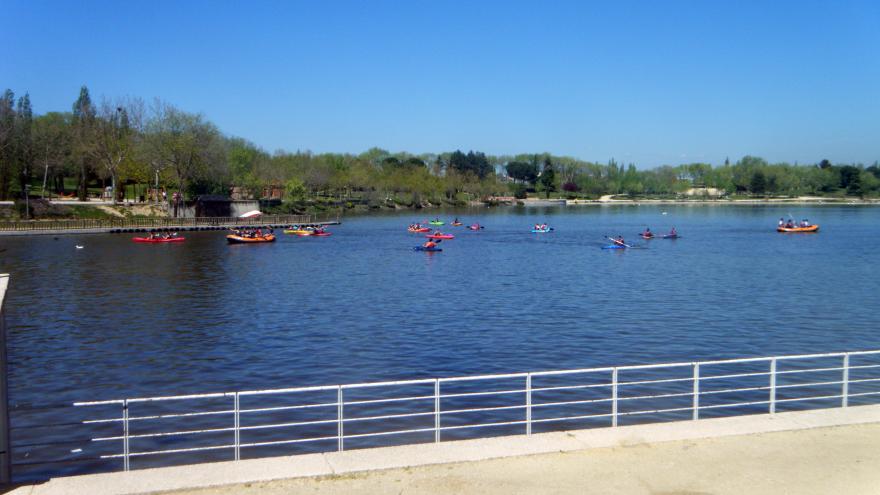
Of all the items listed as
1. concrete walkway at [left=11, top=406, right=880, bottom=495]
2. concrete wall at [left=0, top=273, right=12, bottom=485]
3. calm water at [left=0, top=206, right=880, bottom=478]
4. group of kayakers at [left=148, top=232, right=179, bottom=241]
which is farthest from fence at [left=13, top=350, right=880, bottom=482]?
group of kayakers at [left=148, top=232, right=179, bottom=241]

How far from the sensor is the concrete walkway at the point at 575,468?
10.3m

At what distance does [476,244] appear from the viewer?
3765 inches

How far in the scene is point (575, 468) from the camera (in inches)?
436

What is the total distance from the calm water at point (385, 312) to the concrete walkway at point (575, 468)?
15.5 meters

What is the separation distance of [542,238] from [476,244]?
1310 centimetres

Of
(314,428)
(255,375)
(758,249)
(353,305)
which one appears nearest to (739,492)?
(314,428)

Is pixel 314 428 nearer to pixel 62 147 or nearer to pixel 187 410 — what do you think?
pixel 187 410

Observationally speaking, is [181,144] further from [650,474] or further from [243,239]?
[650,474]

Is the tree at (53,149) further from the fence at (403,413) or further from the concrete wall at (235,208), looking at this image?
the fence at (403,413)

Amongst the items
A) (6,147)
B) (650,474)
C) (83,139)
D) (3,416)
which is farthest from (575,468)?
(83,139)

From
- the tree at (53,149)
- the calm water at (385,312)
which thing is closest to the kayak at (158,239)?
the calm water at (385,312)

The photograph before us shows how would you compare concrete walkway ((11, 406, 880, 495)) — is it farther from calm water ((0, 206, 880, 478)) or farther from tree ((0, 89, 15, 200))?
tree ((0, 89, 15, 200))

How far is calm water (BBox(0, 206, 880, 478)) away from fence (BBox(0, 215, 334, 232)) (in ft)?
40.5

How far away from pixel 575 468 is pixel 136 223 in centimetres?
10113
